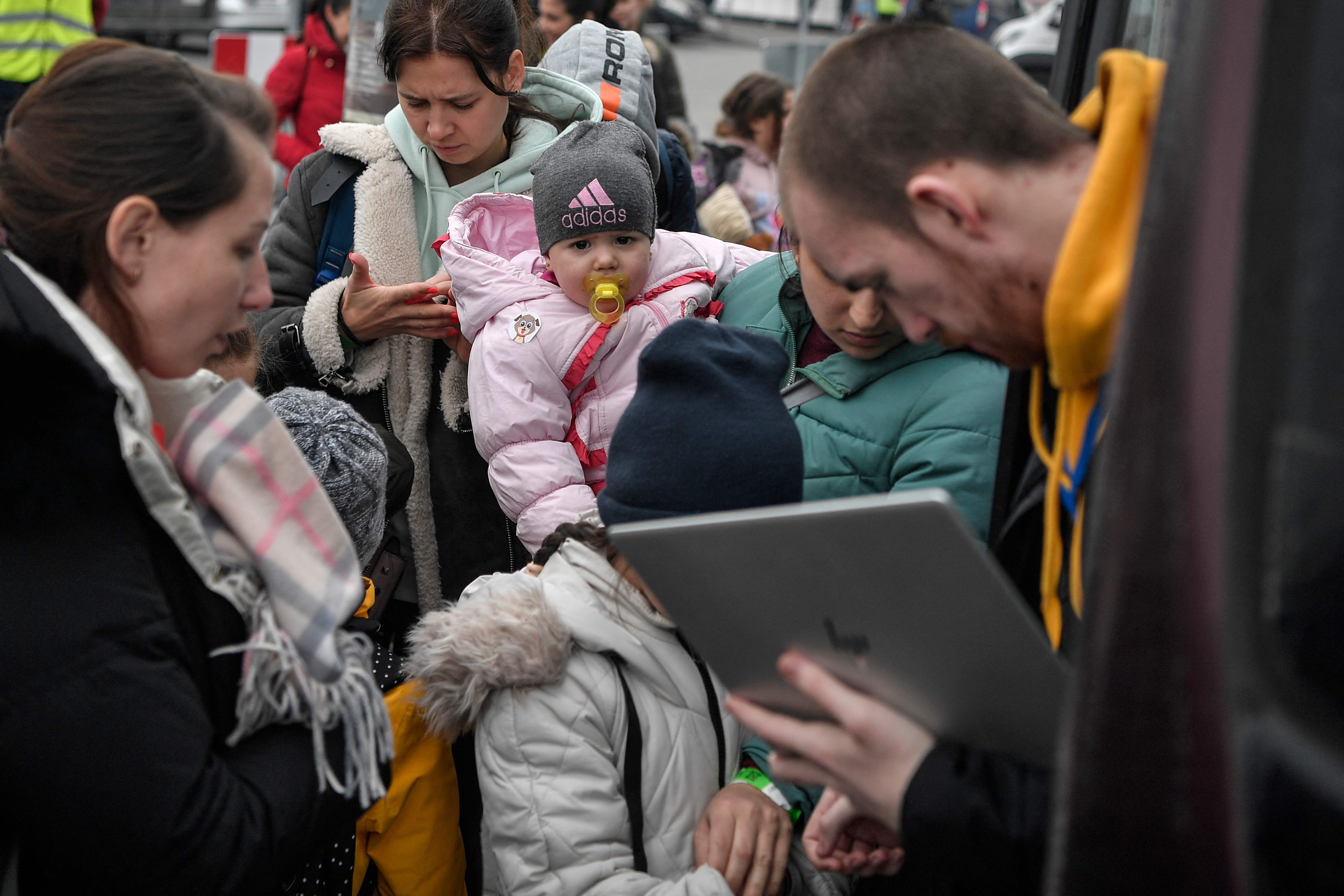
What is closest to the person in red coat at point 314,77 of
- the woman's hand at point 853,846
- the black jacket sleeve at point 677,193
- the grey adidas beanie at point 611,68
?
the grey adidas beanie at point 611,68

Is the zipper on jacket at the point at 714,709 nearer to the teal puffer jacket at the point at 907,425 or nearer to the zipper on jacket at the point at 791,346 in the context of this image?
the teal puffer jacket at the point at 907,425

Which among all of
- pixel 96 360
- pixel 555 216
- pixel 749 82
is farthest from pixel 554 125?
pixel 749 82

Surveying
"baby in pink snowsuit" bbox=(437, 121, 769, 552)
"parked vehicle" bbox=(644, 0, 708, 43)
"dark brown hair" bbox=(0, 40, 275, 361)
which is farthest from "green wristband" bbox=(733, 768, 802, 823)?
"parked vehicle" bbox=(644, 0, 708, 43)

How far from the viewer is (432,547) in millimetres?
2809

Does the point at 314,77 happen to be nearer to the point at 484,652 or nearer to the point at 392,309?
the point at 392,309

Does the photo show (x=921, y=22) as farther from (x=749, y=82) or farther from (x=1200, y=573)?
(x=749, y=82)

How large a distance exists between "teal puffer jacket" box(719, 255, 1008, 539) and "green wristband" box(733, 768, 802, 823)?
49 cm

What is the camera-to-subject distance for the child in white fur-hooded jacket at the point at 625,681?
1752 mm

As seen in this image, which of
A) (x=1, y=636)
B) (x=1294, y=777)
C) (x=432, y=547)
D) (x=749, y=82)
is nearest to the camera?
(x=1294, y=777)

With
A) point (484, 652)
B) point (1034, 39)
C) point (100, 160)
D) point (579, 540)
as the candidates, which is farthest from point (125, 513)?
point (1034, 39)

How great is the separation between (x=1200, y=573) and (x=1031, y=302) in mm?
611

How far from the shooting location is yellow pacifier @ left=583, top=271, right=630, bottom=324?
8.19 ft

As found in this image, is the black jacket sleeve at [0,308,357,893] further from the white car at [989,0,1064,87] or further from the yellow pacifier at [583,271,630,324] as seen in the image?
the white car at [989,0,1064,87]

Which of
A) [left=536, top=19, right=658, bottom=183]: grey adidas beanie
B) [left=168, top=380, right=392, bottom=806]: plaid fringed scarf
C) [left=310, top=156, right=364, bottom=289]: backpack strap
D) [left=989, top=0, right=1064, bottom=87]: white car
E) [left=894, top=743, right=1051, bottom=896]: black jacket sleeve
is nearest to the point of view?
[left=894, top=743, right=1051, bottom=896]: black jacket sleeve
